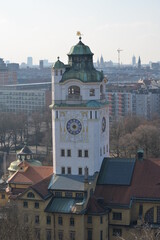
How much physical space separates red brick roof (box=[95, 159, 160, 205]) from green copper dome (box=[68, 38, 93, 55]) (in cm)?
1338

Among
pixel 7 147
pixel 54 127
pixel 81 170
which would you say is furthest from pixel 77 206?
pixel 7 147

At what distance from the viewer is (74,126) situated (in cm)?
6334

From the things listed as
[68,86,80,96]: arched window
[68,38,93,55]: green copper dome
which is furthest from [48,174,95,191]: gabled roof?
[68,38,93,55]: green copper dome

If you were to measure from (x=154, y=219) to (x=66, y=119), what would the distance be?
14.4 meters

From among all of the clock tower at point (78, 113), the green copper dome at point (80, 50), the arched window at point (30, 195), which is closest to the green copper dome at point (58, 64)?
the clock tower at point (78, 113)

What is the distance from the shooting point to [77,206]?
193 ft

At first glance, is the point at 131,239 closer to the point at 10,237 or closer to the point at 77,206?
the point at 77,206

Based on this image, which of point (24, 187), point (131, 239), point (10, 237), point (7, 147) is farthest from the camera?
point (7, 147)

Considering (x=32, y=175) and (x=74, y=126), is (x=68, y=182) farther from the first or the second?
(x=32, y=175)

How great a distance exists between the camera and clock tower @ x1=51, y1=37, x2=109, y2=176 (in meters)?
62.9

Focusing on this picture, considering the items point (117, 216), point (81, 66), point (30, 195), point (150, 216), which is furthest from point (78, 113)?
point (150, 216)

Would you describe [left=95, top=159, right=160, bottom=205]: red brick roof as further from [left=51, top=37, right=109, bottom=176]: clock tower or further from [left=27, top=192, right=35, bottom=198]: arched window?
[left=27, top=192, right=35, bottom=198]: arched window

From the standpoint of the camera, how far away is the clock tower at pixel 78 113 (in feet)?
206

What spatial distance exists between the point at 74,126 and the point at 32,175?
899 cm
